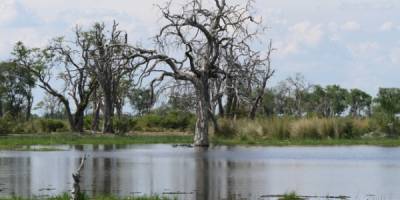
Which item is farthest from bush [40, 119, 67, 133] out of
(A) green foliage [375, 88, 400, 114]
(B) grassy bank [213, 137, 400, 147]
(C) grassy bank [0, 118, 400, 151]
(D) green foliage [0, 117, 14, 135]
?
(B) grassy bank [213, 137, 400, 147]

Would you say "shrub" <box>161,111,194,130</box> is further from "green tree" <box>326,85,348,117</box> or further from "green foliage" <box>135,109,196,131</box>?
"green tree" <box>326,85,348,117</box>

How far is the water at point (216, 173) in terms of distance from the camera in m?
23.0

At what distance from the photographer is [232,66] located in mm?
50188

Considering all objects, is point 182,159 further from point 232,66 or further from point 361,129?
point 361,129

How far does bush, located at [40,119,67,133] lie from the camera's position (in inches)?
3300

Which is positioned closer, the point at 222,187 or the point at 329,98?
the point at 222,187

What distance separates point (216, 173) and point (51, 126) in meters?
59.8

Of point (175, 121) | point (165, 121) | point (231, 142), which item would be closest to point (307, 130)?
point (231, 142)

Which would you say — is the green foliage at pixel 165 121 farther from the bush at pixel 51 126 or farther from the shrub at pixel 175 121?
the bush at pixel 51 126

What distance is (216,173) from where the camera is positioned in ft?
94.3

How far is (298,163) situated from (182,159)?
19.5ft

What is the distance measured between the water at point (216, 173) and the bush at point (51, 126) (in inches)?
1603

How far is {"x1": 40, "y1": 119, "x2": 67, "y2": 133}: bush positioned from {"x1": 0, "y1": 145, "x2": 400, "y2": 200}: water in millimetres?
40721

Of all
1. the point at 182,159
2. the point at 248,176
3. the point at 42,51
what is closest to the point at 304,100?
the point at 42,51
